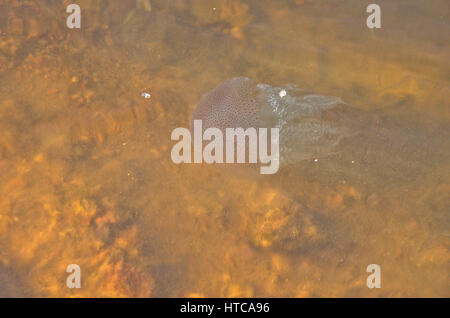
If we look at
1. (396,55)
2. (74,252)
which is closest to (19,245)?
(74,252)

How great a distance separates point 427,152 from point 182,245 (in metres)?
2.26

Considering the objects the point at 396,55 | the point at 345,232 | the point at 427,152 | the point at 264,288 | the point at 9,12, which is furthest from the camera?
the point at 9,12

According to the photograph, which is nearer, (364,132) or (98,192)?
(98,192)

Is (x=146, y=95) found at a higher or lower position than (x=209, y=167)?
higher

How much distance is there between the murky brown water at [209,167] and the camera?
2.58 meters

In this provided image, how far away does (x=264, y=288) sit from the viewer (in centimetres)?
253

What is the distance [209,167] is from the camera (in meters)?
3.03

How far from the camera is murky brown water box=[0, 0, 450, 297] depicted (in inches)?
101

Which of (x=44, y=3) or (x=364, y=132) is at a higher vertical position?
(x=44, y=3)

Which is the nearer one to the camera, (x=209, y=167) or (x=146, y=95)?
(x=209, y=167)

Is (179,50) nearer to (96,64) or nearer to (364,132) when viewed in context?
(96,64)

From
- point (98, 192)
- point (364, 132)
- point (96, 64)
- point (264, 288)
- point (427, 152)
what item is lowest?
point (264, 288)

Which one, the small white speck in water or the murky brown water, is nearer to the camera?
the murky brown water

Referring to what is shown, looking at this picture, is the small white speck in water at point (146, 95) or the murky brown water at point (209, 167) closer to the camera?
the murky brown water at point (209, 167)
